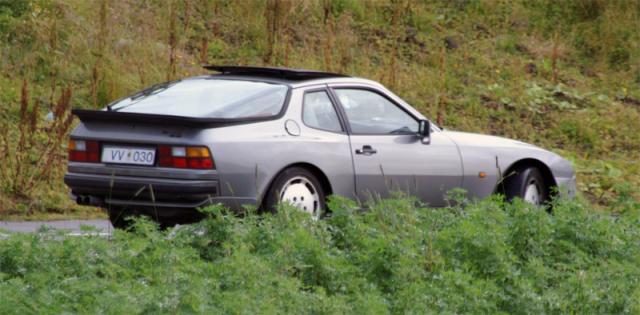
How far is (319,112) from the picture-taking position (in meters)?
11.0

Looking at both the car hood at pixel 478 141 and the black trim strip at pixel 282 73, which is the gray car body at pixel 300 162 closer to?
the car hood at pixel 478 141

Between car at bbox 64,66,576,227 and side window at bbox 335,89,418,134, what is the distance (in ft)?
0.04

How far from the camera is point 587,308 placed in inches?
297

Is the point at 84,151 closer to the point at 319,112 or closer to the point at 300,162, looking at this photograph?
the point at 300,162

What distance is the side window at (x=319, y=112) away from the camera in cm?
1087

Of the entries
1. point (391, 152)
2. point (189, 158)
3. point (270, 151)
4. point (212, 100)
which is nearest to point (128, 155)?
point (189, 158)

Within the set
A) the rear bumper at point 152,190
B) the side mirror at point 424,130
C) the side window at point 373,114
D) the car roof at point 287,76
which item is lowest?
the rear bumper at point 152,190

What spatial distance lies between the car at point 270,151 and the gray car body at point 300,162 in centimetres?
1

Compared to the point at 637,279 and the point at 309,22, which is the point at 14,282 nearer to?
the point at 637,279

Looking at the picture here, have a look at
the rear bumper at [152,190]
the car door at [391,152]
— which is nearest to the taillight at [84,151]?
the rear bumper at [152,190]

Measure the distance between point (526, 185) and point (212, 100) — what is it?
10.5 feet

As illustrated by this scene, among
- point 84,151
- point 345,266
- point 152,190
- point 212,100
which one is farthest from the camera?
point 212,100

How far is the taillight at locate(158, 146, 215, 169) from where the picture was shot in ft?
32.1

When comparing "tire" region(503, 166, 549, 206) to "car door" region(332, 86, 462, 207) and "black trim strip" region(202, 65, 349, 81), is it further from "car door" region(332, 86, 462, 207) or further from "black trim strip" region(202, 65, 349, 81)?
"black trim strip" region(202, 65, 349, 81)
